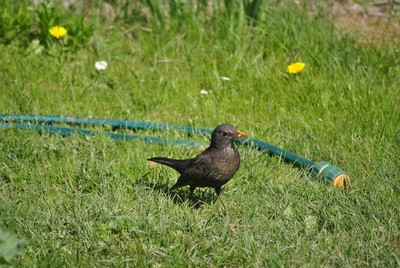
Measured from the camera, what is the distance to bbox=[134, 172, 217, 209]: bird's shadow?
12.9ft

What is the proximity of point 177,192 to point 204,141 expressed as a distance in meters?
0.77

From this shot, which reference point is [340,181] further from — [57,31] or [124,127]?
[57,31]

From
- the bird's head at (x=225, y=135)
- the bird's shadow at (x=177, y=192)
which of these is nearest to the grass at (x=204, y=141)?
the bird's shadow at (x=177, y=192)

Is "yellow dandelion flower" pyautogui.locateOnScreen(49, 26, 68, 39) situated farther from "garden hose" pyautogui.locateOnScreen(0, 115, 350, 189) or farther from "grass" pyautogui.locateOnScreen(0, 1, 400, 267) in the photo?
"garden hose" pyautogui.locateOnScreen(0, 115, 350, 189)

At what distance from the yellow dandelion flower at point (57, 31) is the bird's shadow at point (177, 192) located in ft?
8.27

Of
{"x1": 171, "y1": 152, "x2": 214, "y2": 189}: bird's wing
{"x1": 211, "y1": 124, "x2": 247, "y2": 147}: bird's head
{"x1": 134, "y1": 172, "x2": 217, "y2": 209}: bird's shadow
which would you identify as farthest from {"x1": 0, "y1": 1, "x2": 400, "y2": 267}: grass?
{"x1": 211, "y1": 124, "x2": 247, "y2": 147}: bird's head

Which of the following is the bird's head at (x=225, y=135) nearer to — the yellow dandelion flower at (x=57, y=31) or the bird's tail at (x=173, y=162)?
the bird's tail at (x=173, y=162)

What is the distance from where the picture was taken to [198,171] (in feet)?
12.1

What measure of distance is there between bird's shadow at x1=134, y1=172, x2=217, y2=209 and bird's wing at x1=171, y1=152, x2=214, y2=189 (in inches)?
7.6

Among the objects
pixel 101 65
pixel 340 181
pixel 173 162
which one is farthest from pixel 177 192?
pixel 101 65

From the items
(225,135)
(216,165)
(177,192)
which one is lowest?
(177,192)

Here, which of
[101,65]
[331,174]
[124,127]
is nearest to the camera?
[331,174]

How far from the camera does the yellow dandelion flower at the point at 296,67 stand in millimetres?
5359

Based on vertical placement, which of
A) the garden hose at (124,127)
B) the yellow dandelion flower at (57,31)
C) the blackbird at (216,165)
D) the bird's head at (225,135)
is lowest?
the garden hose at (124,127)
